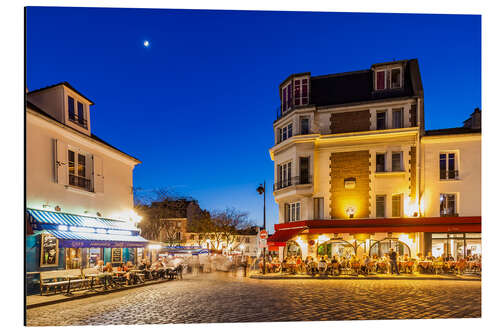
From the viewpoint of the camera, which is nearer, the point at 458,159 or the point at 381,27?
the point at 381,27

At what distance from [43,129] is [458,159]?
51.2 ft

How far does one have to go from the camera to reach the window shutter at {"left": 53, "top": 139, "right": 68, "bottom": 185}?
37.0ft

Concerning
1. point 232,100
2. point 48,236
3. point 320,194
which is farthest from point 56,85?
point 320,194

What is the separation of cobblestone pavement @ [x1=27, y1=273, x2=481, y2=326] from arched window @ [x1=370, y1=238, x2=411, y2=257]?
636 cm

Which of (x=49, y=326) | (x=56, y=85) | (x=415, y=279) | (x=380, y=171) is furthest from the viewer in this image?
(x=380, y=171)

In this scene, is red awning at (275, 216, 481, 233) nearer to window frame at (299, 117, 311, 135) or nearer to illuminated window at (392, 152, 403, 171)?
illuminated window at (392, 152, 403, 171)

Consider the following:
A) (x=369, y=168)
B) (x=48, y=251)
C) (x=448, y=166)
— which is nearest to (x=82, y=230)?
(x=48, y=251)

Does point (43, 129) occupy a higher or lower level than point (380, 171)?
higher

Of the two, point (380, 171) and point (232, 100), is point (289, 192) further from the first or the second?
point (232, 100)

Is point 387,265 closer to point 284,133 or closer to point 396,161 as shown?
point 396,161

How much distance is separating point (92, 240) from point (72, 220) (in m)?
1.03

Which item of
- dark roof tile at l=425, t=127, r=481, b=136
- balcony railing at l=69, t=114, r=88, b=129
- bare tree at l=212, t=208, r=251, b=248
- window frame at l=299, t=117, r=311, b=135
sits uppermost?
window frame at l=299, t=117, r=311, b=135

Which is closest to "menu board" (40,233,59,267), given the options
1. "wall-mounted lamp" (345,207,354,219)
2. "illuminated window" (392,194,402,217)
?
"wall-mounted lamp" (345,207,354,219)
